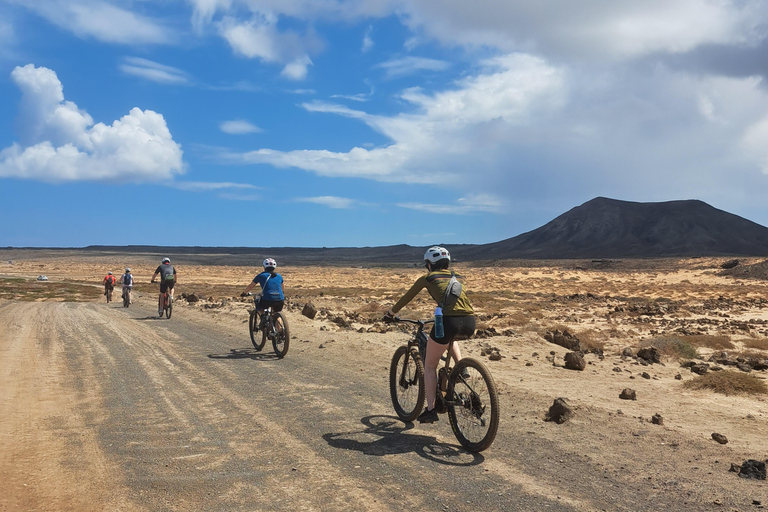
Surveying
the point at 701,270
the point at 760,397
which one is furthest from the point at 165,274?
the point at 701,270

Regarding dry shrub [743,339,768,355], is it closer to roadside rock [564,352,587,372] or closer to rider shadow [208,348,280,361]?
roadside rock [564,352,587,372]

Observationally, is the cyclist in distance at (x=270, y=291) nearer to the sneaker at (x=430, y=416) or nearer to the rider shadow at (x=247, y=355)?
the rider shadow at (x=247, y=355)

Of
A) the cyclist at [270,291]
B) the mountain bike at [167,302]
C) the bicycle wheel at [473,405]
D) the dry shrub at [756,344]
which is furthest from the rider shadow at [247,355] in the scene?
the dry shrub at [756,344]

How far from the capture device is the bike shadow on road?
647cm

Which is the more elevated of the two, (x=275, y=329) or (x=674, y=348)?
(x=275, y=329)

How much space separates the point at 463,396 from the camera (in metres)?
6.71

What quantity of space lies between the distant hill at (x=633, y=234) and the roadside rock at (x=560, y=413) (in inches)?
5385

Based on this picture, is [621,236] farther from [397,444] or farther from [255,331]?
[397,444]

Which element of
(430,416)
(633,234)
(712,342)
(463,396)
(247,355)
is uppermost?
(633,234)

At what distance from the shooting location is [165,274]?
2209 cm

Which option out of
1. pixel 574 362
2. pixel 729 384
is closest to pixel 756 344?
pixel 729 384

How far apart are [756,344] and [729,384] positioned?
7.60m

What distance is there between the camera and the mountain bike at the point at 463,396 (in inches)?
252

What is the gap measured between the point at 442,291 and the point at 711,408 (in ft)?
19.3
